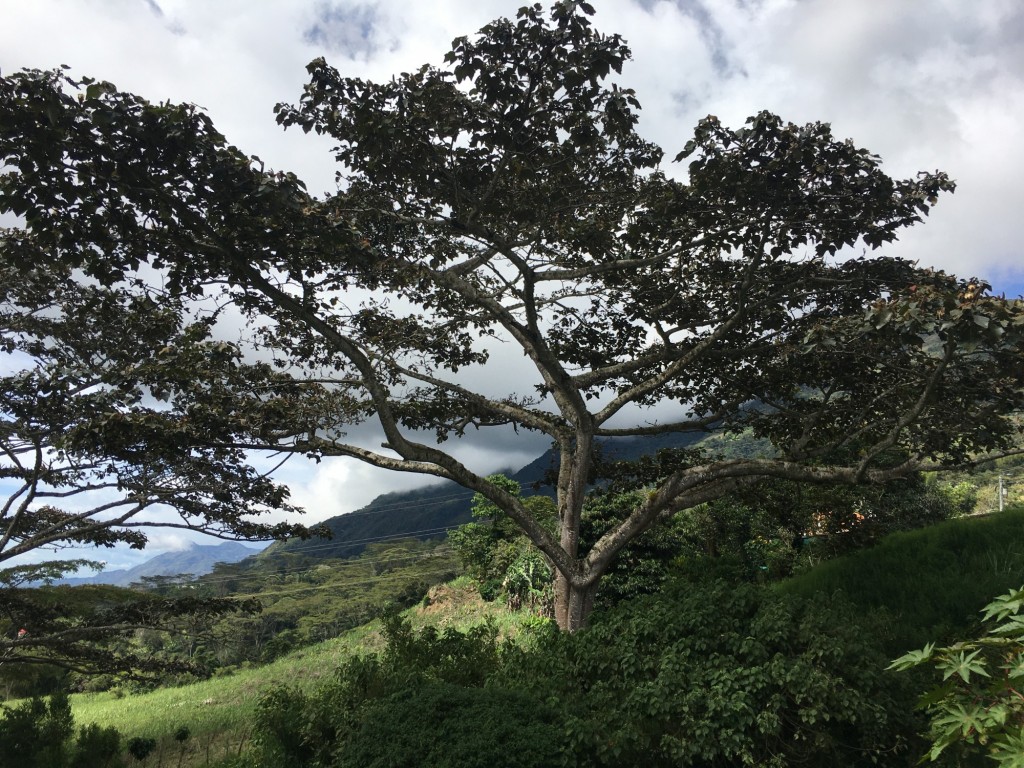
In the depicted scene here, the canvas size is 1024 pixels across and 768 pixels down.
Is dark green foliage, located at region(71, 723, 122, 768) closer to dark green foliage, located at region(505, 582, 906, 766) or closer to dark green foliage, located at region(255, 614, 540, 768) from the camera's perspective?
dark green foliage, located at region(255, 614, 540, 768)

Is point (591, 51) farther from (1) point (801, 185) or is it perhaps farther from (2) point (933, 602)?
(2) point (933, 602)

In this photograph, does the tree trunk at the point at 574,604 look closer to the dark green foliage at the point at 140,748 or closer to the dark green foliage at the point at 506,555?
the dark green foliage at the point at 506,555

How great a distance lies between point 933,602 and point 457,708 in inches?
283

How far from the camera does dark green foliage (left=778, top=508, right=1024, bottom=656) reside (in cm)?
771

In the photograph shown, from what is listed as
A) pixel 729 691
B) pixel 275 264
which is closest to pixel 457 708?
pixel 729 691

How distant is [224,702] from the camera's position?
18.5 metres

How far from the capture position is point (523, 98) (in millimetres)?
7211

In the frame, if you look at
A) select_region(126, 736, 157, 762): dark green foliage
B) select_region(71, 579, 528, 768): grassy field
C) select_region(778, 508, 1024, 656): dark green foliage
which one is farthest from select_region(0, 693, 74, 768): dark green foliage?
select_region(778, 508, 1024, 656): dark green foliage

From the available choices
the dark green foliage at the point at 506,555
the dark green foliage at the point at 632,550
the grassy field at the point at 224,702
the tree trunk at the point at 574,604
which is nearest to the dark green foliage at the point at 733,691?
the tree trunk at the point at 574,604

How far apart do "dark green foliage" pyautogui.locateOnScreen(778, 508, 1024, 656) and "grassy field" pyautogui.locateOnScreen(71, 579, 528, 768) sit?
18.6 ft

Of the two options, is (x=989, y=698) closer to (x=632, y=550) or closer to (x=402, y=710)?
(x=402, y=710)

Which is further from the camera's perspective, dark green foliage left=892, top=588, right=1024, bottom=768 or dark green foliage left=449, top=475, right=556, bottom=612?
dark green foliage left=449, top=475, right=556, bottom=612

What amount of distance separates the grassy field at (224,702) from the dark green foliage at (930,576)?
567 cm

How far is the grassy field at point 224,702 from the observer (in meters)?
12.4
